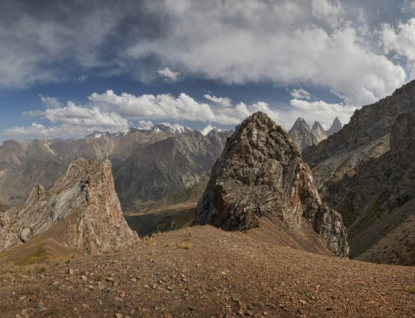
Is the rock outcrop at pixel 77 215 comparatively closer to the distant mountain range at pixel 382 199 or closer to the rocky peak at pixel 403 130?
the distant mountain range at pixel 382 199

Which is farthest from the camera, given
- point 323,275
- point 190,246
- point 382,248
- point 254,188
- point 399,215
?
point 399,215

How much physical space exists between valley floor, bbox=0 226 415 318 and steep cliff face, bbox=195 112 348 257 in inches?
813

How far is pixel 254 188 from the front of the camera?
4512cm

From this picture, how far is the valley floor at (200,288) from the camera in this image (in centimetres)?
1303

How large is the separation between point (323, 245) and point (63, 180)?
A: 107m

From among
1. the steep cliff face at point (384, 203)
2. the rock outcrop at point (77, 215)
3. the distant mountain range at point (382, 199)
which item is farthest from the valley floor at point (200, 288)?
the rock outcrop at point (77, 215)

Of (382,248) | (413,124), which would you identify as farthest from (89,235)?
(413,124)

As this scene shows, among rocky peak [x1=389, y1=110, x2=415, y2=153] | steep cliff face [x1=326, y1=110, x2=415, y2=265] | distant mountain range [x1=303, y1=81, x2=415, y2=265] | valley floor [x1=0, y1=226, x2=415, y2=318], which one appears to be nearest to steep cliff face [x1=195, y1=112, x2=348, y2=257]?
steep cliff face [x1=326, y1=110, x2=415, y2=265]

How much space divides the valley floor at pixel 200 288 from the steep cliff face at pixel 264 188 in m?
Result: 20.6

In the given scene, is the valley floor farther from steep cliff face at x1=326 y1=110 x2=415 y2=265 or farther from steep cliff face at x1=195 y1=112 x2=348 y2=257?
steep cliff face at x1=326 y1=110 x2=415 y2=265

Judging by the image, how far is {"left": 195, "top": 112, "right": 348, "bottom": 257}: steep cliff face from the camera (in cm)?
4303

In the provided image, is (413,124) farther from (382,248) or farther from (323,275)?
(323,275)

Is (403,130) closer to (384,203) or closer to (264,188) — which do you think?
(384,203)

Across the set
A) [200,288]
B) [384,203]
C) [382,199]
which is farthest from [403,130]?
[200,288]
